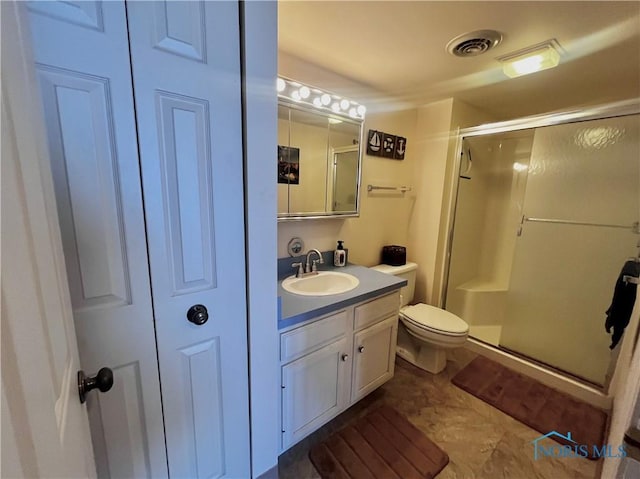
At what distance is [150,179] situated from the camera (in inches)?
28.1

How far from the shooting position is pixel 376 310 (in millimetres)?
1512

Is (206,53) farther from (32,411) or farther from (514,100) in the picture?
(514,100)

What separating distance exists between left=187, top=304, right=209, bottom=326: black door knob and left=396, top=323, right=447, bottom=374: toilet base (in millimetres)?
1707

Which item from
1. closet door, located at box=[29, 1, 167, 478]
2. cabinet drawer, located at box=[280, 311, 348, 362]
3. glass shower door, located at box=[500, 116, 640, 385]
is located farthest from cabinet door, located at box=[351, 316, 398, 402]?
glass shower door, located at box=[500, 116, 640, 385]

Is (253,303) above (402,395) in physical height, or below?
above

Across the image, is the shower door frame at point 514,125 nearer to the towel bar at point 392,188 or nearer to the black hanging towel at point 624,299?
the towel bar at point 392,188

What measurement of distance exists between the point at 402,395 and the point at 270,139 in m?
1.81

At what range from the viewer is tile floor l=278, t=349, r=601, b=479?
4.28 ft

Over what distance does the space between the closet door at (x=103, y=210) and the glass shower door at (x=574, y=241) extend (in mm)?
2597

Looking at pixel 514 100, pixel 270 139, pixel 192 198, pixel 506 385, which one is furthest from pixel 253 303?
pixel 514 100

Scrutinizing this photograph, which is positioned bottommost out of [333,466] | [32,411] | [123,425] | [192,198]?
[333,466]

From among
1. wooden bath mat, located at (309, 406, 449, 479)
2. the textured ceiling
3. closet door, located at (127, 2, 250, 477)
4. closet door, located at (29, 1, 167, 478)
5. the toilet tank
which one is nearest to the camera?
closet door, located at (29, 1, 167, 478)

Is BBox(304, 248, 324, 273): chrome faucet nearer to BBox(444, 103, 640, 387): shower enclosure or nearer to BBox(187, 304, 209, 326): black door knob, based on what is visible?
BBox(187, 304, 209, 326): black door knob

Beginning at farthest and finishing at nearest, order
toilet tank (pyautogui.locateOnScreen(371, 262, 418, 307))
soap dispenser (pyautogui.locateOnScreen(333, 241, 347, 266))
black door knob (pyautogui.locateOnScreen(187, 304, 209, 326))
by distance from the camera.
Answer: toilet tank (pyautogui.locateOnScreen(371, 262, 418, 307)) → soap dispenser (pyautogui.locateOnScreen(333, 241, 347, 266)) → black door knob (pyautogui.locateOnScreen(187, 304, 209, 326))
